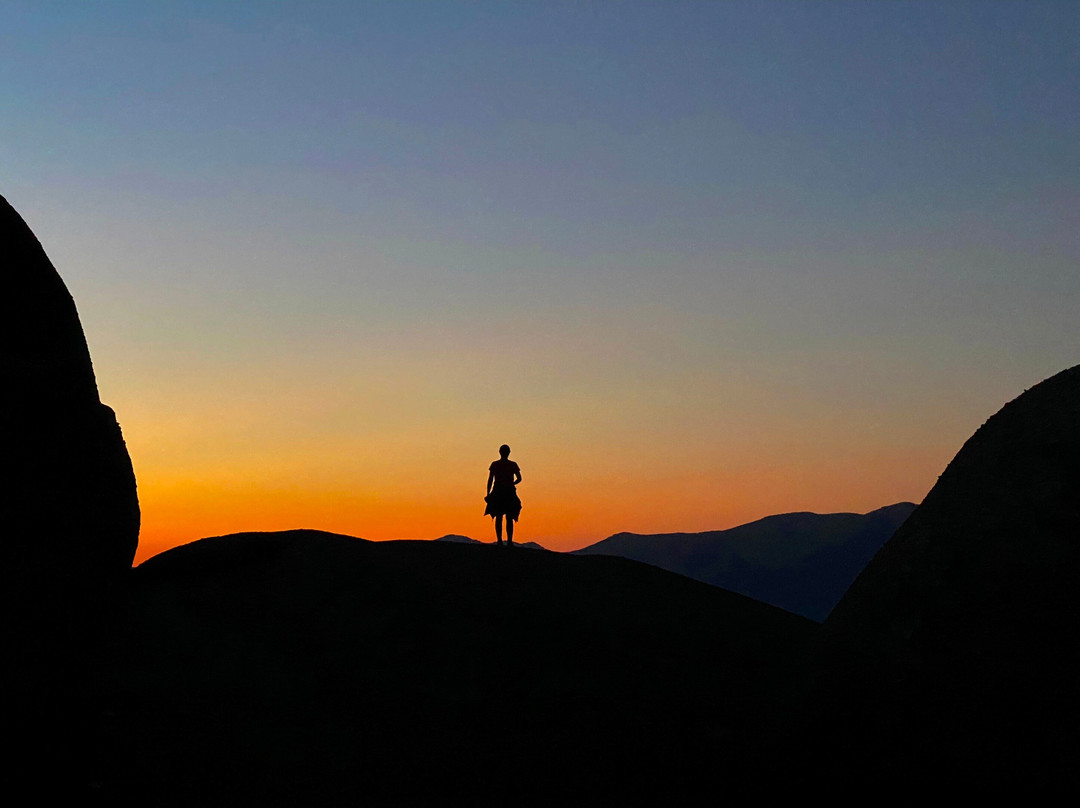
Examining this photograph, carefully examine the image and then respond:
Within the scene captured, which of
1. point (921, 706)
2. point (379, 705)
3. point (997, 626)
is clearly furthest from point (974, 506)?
point (379, 705)

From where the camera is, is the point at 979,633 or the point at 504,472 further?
the point at 504,472

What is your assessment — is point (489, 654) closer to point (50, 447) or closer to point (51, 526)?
point (51, 526)

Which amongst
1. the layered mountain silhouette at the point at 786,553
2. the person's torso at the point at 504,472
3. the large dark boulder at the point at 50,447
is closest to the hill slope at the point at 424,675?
the person's torso at the point at 504,472

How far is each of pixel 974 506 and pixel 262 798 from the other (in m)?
7.63

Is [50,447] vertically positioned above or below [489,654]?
above

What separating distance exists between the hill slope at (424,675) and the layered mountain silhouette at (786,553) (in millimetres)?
110310

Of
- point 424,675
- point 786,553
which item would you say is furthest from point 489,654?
point 786,553

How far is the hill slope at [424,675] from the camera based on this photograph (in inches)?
415

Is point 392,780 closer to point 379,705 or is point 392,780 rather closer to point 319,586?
point 379,705

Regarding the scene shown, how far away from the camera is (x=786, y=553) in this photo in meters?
130

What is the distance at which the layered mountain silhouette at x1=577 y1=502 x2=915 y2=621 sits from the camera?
406 feet

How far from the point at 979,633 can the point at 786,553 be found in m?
127

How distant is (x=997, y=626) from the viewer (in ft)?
25.6

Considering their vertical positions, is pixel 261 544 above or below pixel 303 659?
above
